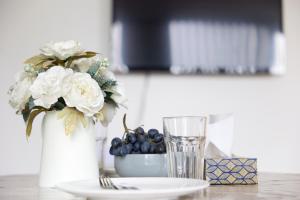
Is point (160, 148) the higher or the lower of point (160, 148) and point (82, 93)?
the lower

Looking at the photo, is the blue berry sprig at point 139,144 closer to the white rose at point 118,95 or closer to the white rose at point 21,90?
the white rose at point 118,95

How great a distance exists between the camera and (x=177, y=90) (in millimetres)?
2484

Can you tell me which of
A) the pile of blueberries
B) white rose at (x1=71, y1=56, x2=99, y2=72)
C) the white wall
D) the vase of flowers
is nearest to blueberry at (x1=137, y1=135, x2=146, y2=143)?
the pile of blueberries

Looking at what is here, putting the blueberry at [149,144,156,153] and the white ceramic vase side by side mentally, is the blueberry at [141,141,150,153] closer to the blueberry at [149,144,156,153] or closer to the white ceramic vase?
the blueberry at [149,144,156,153]

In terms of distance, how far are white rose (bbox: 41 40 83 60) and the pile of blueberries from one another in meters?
0.24

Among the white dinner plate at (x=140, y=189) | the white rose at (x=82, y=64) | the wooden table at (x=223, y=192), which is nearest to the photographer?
the white dinner plate at (x=140, y=189)

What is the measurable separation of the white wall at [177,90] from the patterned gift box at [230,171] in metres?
1.39

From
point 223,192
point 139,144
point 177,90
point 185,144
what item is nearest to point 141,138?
point 139,144

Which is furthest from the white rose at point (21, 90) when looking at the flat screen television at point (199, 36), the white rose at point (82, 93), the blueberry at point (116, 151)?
the flat screen television at point (199, 36)

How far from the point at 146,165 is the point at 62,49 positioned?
0.33 m

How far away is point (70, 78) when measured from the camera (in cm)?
102

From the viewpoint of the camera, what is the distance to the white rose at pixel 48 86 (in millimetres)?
998

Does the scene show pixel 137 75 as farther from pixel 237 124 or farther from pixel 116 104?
pixel 116 104

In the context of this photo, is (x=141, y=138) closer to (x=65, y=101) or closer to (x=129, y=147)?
(x=129, y=147)
